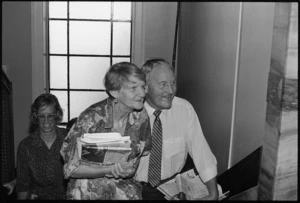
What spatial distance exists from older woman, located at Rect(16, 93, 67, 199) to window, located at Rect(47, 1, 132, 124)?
2649 mm

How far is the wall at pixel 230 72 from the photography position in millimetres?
→ 2506

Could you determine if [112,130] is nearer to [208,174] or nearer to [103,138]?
[103,138]

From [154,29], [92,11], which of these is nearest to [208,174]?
[154,29]

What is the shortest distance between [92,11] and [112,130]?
3.79m

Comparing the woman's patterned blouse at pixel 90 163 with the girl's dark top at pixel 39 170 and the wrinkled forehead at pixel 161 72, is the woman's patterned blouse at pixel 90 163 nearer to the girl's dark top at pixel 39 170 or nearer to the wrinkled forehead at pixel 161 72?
the wrinkled forehead at pixel 161 72

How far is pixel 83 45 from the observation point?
18.6ft

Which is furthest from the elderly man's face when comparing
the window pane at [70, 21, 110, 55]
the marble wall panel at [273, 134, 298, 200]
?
the window pane at [70, 21, 110, 55]

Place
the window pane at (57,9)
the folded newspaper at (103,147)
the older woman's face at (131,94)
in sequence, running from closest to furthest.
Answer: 1. the folded newspaper at (103,147)
2. the older woman's face at (131,94)
3. the window pane at (57,9)

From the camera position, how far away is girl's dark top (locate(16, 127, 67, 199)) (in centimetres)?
295

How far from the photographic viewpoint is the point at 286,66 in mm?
1476

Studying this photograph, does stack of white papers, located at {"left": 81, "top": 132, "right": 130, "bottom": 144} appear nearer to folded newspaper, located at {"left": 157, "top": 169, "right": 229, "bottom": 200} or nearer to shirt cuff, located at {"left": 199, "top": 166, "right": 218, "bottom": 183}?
folded newspaper, located at {"left": 157, "top": 169, "right": 229, "bottom": 200}

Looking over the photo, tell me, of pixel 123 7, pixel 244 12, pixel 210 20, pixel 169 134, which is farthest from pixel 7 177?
pixel 123 7

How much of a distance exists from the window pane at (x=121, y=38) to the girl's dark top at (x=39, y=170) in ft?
9.45

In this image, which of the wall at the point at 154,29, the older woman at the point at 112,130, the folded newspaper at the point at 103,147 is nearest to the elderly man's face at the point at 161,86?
the older woman at the point at 112,130
